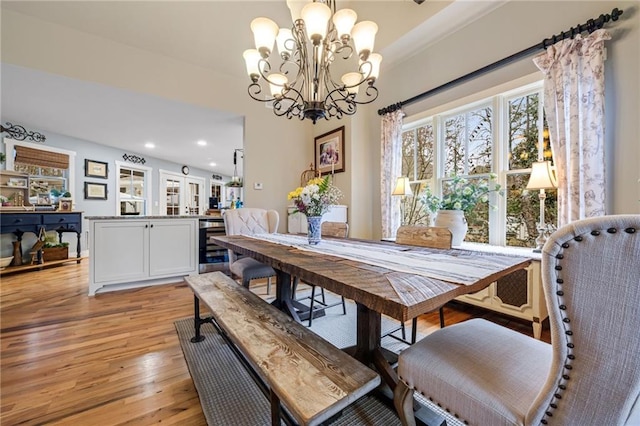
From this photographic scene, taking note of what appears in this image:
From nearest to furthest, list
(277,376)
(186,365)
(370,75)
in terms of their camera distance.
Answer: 1. (277,376)
2. (186,365)
3. (370,75)

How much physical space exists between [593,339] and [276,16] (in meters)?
3.94

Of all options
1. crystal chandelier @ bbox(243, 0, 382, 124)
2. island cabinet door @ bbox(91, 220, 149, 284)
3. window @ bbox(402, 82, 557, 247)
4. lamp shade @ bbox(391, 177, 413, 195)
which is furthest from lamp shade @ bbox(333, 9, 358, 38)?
island cabinet door @ bbox(91, 220, 149, 284)

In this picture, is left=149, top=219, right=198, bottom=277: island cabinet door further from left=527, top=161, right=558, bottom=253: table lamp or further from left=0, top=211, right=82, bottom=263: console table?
left=527, top=161, right=558, bottom=253: table lamp

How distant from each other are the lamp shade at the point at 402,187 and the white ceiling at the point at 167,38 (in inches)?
62.3

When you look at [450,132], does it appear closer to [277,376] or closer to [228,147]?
[277,376]

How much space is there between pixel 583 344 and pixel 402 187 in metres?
2.62

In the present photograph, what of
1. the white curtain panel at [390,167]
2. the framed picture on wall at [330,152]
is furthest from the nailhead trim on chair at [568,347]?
the framed picture on wall at [330,152]

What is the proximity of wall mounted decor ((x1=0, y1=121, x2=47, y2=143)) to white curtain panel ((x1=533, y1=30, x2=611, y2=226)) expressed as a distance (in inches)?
278

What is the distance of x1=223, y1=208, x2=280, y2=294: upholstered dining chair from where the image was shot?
7.64ft

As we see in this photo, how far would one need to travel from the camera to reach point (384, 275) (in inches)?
40.7

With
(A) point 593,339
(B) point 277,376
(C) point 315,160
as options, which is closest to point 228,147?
(C) point 315,160

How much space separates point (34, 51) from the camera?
2742 millimetres

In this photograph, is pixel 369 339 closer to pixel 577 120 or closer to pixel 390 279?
pixel 390 279

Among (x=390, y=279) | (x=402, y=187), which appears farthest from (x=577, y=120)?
(x=390, y=279)
